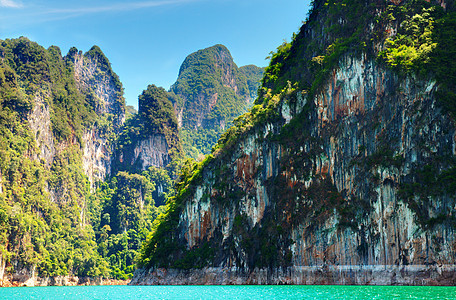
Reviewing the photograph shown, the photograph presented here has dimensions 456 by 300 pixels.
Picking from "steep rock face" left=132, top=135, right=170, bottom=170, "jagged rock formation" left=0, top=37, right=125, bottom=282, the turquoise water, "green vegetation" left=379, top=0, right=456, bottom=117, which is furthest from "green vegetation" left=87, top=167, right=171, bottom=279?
"green vegetation" left=379, top=0, right=456, bottom=117

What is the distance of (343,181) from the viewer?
2026 inches

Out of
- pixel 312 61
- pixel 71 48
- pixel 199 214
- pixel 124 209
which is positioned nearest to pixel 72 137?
pixel 124 209

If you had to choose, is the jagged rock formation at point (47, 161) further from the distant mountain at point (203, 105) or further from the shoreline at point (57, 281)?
the distant mountain at point (203, 105)

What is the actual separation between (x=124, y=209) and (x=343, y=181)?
269 feet

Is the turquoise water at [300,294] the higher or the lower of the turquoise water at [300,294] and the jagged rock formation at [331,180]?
the lower

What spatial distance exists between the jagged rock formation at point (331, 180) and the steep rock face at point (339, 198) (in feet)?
0.38

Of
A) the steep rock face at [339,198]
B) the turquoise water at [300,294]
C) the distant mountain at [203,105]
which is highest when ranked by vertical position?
the distant mountain at [203,105]

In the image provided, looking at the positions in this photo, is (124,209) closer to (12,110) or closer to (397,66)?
(12,110)

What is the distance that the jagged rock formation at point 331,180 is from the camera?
149 ft

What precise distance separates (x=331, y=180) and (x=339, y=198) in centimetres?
235

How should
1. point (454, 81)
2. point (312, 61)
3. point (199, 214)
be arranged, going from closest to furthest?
point (454, 81) < point (312, 61) < point (199, 214)

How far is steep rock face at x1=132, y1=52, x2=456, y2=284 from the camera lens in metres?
45.3

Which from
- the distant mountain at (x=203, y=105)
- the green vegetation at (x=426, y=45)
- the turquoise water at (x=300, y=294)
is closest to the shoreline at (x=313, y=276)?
the turquoise water at (x=300, y=294)

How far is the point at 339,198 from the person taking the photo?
5112 cm
